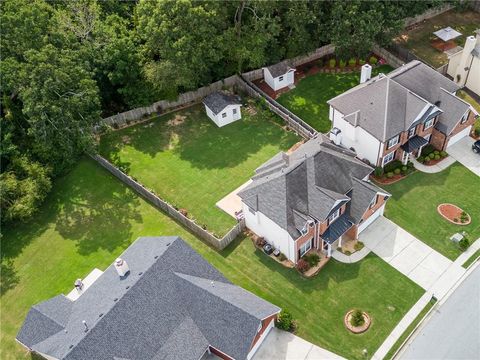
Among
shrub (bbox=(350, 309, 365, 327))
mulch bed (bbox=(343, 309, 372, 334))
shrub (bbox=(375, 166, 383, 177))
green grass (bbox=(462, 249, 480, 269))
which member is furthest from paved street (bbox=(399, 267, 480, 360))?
shrub (bbox=(375, 166, 383, 177))

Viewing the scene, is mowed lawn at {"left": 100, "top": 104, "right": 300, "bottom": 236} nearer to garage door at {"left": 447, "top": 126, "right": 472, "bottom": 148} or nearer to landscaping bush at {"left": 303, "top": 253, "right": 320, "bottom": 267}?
landscaping bush at {"left": 303, "top": 253, "right": 320, "bottom": 267}

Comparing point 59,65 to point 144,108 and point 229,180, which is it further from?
point 229,180

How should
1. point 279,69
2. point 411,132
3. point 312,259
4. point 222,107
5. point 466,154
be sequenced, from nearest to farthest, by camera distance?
point 312,259
point 411,132
point 466,154
point 222,107
point 279,69

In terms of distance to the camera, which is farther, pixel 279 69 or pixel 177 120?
pixel 279 69

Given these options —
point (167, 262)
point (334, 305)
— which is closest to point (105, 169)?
point (167, 262)

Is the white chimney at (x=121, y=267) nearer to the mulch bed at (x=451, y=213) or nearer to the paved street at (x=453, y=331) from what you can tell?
the paved street at (x=453, y=331)

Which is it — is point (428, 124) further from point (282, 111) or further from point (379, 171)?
point (282, 111)

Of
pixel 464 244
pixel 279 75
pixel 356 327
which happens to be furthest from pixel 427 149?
pixel 356 327

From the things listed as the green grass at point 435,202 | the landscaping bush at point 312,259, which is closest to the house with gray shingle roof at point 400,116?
the green grass at point 435,202
